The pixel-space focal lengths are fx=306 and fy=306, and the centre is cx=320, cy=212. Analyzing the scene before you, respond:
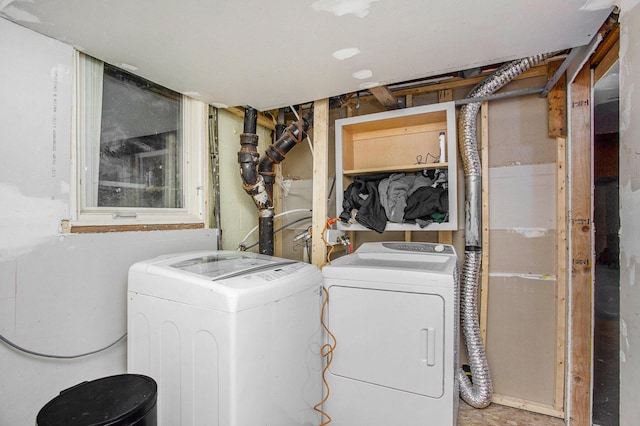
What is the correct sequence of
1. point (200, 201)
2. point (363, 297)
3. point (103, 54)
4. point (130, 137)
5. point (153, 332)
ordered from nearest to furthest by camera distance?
point (153, 332) < point (103, 54) < point (363, 297) < point (130, 137) < point (200, 201)

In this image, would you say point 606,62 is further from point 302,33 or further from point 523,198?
point 302,33

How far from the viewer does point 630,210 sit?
1.09 meters

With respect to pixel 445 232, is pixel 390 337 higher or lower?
lower

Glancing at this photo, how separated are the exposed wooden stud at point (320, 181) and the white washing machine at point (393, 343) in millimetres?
345

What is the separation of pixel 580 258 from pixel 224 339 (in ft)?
A: 7.16

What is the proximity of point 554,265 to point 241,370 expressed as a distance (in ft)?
7.33

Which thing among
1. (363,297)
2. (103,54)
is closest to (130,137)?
(103,54)

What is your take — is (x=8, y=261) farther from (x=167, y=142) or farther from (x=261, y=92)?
(x=261, y=92)

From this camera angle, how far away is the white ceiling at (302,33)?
4.05ft

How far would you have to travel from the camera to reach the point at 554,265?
219 cm

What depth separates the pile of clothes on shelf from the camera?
2.07m

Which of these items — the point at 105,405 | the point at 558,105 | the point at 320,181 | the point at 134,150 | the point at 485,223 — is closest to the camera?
the point at 105,405

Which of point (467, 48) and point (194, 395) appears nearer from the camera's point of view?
point (194, 395)

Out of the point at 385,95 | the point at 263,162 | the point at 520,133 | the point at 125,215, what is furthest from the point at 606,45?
the point at 125,215
